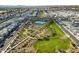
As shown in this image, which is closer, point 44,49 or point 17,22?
point 44,49
